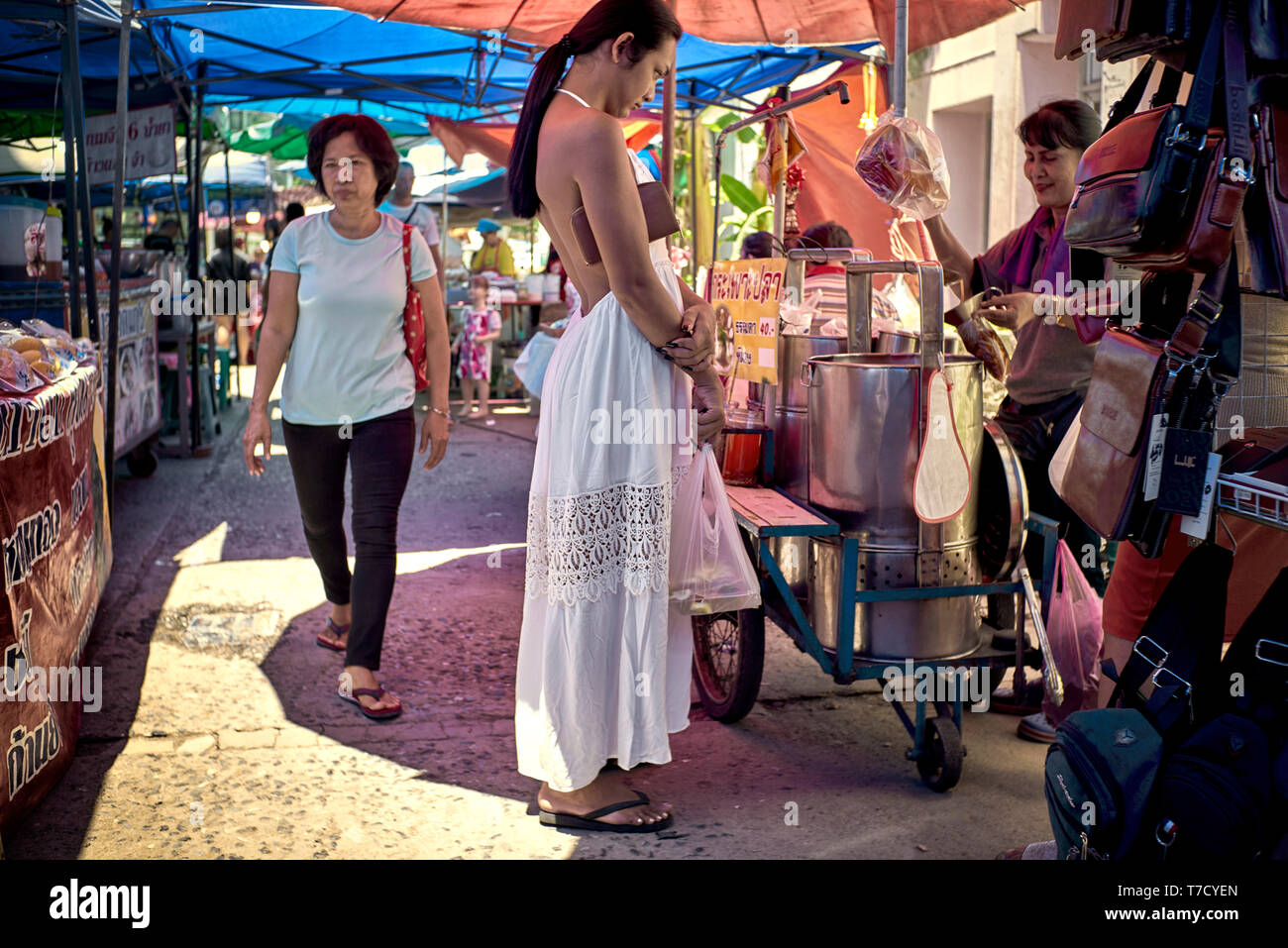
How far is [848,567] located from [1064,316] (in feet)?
3.99

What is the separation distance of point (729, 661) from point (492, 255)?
11287 mm

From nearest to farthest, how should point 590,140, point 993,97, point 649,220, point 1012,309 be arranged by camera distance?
point 590,140 → point 649,220 → point 1012,309 → point 993,97

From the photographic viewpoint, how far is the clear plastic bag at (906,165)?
3.81 meters

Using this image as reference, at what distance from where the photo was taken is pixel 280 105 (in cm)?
1380

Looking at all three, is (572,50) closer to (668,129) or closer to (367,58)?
(668,129)

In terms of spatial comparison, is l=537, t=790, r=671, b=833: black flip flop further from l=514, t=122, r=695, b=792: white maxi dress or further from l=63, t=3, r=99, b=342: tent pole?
l=63, t=3, r=99, b=342: tent pole

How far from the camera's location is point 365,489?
4.13 meters

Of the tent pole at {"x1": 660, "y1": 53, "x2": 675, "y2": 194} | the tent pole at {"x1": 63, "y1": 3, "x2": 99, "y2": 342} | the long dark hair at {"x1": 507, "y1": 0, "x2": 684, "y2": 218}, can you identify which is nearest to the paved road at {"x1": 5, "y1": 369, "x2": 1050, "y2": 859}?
the tent pole at {"x1": 63, "y1": 3, "x2": 99, "y2": 342}

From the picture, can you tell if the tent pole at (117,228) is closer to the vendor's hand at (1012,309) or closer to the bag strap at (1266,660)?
the vendor's hand at (1012,309)

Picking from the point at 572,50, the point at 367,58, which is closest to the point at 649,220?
the point at 572,50

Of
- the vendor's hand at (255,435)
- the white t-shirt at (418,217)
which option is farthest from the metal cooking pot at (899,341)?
the white t-shirt at (418,217)

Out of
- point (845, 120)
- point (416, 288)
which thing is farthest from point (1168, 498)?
point (845, 120)

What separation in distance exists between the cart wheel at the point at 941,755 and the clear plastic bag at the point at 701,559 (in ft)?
2.49
